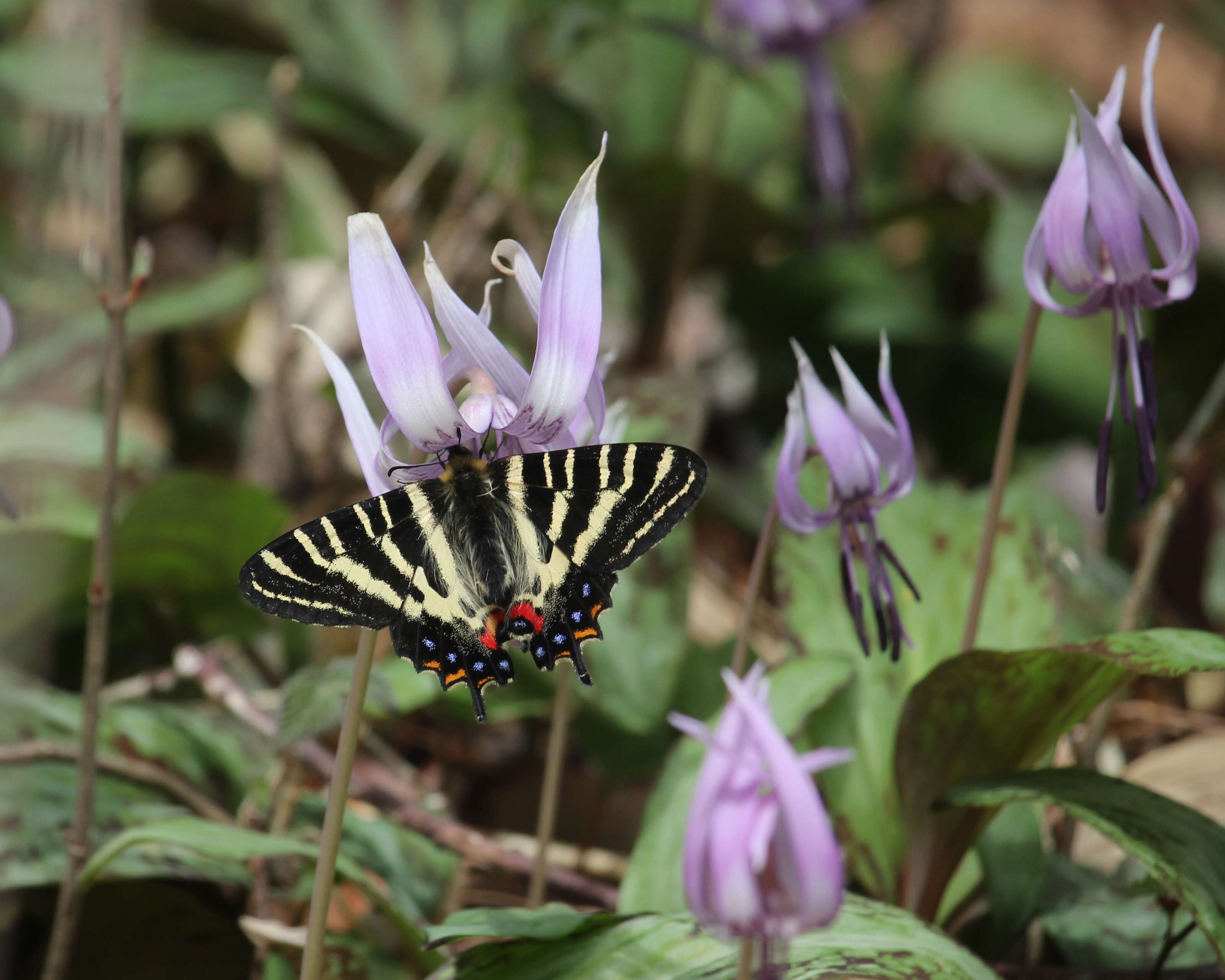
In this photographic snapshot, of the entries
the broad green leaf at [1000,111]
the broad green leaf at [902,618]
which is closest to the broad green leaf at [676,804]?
the broad green leaf at [902,618]

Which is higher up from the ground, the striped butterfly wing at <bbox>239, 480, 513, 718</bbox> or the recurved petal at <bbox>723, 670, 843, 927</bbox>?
the striped butterfly wing at <bbox>239, 480, 513, 718</bbox>

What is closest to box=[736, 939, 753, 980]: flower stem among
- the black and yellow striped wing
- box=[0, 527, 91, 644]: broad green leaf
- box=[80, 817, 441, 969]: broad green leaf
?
the black and yellow striped wing

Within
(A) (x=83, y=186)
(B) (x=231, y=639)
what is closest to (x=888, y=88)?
(A) (x=83, y=186)

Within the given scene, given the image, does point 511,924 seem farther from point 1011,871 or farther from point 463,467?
point 1011,871

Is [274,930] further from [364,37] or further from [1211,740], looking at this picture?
[364,37]

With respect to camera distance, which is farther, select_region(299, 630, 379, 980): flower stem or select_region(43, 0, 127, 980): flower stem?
select_region(43, 0, 127, 980): flower stem

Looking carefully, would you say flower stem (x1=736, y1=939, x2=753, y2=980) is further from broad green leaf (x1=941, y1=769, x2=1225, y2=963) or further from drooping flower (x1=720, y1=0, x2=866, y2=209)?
drooping flower (x1=720, y1=0, x2=866, y2=209)

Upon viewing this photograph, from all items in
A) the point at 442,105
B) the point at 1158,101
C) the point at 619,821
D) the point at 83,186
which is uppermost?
the point at 1158,101
